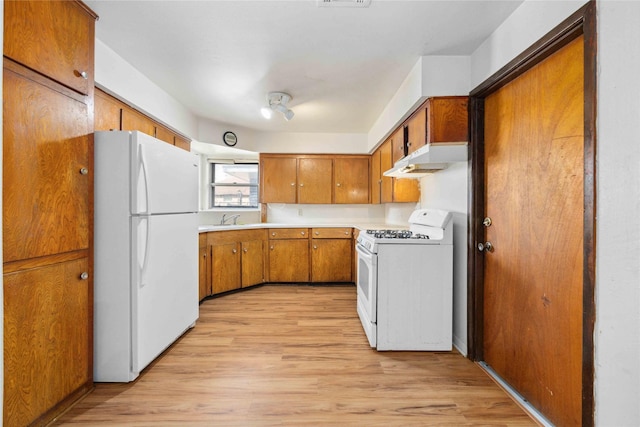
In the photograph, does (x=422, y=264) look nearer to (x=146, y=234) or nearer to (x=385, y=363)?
(x=385, y=363)

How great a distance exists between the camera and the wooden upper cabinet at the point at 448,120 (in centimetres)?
218

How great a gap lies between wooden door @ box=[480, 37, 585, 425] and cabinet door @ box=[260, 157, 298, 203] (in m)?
2.89

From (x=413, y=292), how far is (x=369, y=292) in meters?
0.34

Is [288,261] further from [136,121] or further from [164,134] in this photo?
[136,121]

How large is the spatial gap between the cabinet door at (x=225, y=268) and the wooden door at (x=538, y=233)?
2.86 m

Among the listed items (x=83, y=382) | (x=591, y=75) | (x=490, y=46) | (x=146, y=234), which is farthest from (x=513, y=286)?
(x=83, y=382)

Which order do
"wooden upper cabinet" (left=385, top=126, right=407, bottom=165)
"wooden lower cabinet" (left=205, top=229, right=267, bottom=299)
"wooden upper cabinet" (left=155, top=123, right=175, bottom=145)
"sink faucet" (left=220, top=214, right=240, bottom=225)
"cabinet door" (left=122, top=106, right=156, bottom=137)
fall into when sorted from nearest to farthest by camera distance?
"cabinet door" (left=122, top=106, right=156, bottom=137), "wooden upper cabinet" (left=385, top=126, right=407, bottom=165), "wooden upper cabinet" (left=155, top=123, right=175, bottom=145), "wooden lower cabinet" (left=205, top=229, right=267, bottom=299), "sink faucet" (left=220, top=214, right=240, bottom=225)

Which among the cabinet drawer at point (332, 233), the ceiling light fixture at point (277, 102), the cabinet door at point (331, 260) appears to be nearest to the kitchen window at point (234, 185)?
the cabinet drawer at point (332, 233)

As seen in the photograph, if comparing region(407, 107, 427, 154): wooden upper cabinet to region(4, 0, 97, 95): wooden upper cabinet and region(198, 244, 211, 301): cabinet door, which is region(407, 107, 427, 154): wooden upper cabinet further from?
region(198, 244, 211, 301): cabinet door

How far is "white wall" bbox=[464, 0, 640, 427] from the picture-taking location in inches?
41.7

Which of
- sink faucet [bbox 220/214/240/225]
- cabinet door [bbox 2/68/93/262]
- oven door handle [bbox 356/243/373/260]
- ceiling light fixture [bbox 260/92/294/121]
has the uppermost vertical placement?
ceiling light fixture [bbox 260/92/294/121]

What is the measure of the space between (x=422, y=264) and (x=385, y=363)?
0.77 m

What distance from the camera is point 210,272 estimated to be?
3527mm

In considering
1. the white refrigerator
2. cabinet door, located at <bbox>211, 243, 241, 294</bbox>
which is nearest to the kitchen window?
cabinet door, located at <bbox>211, 243, 241, 294</bbox>
